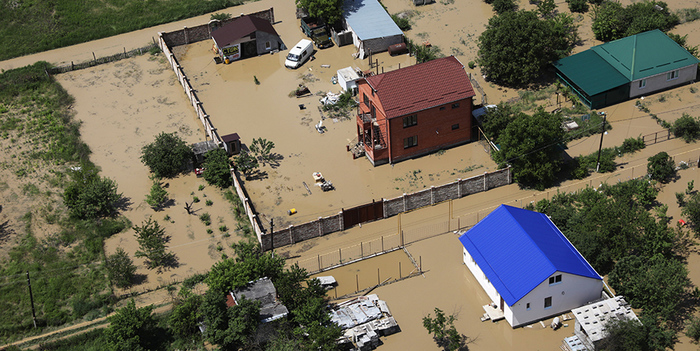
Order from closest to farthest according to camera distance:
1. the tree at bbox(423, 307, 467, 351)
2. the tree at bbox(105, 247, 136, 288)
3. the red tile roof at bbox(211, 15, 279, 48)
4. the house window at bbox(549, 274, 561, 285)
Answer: the tree at bbox(423, 307, 467, 351)
the house window at bbox(549, 274, 561, 285)
the tree at bbox(105, 247, 136, 288)
the red tile roof at bbox(211, 15, 279, 48)

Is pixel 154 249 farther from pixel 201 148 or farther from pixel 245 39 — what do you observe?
pixel 245 39

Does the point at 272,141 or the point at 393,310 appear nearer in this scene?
the point at 393,310

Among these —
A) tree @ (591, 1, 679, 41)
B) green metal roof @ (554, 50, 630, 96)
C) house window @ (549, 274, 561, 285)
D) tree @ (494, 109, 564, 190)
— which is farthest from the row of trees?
tree @ (591, 1, 679, 41)

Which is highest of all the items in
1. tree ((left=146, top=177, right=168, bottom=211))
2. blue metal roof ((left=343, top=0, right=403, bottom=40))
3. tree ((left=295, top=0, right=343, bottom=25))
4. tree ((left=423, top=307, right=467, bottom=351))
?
tree ((left=295, top=0, right=343, bottom=25))

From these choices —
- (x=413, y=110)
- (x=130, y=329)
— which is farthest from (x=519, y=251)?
(x=130, y=329)

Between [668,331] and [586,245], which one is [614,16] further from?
[668,331]

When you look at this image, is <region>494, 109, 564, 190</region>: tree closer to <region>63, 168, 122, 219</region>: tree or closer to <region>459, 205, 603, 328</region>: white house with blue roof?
<region>459, 205, 603, 328</region>: white house with blue roof

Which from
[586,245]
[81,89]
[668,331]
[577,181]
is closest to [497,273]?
[586,245]
